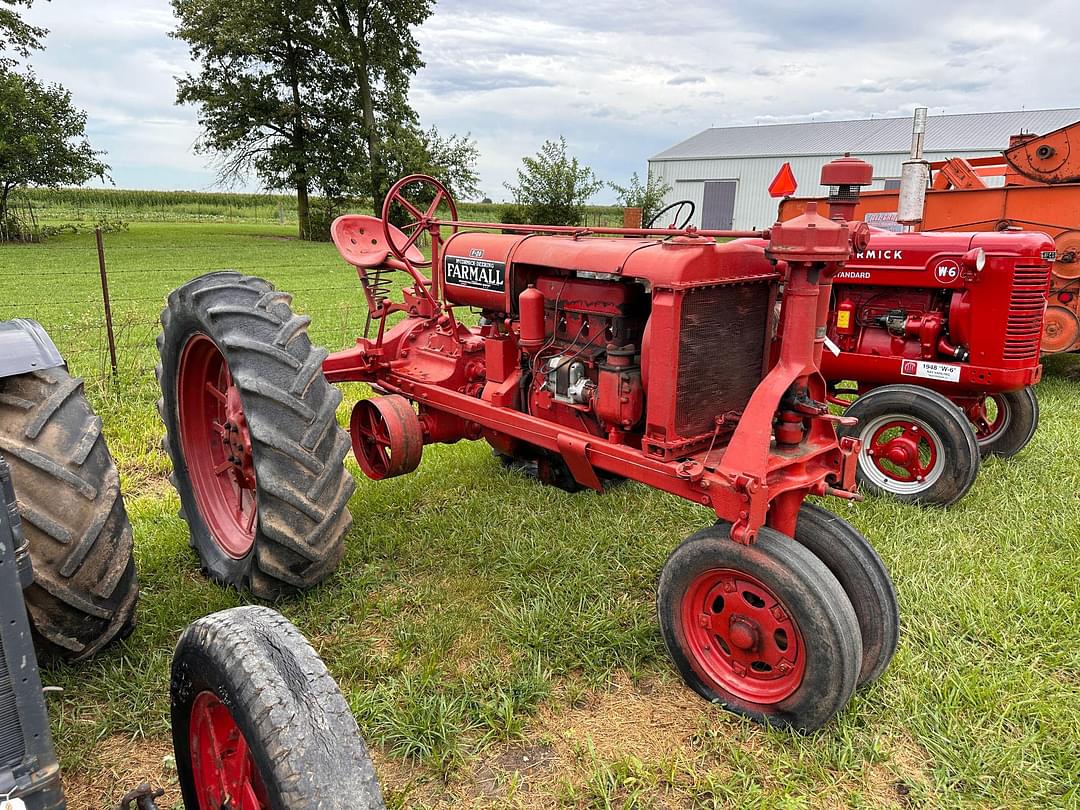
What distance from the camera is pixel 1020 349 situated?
4.58m

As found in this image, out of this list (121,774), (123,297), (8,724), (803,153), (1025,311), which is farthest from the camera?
(803,153)

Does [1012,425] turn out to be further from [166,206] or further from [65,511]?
[166,206]

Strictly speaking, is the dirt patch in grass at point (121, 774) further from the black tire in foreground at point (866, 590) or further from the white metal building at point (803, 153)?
the white metal building at point (803, 153)

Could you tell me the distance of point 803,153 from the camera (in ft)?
102

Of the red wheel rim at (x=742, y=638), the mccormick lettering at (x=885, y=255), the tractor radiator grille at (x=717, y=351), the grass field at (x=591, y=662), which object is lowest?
the grass field at (x=591, y=662)

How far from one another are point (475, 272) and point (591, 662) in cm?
199

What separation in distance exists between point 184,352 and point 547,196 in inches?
762

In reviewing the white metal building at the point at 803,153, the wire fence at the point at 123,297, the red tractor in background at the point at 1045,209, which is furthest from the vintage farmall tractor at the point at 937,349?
the white metal building at the point at 803,153

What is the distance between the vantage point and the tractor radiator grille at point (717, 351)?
2.83 meters

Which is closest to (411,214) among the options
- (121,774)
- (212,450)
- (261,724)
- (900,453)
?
(212,450)

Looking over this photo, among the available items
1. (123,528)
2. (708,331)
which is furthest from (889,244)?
(123,528)

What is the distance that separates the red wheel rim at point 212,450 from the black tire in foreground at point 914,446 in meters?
3.44

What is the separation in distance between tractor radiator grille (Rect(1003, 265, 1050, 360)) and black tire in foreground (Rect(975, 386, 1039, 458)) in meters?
0.52

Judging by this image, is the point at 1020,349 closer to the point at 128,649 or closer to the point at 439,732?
the point at 439,732
